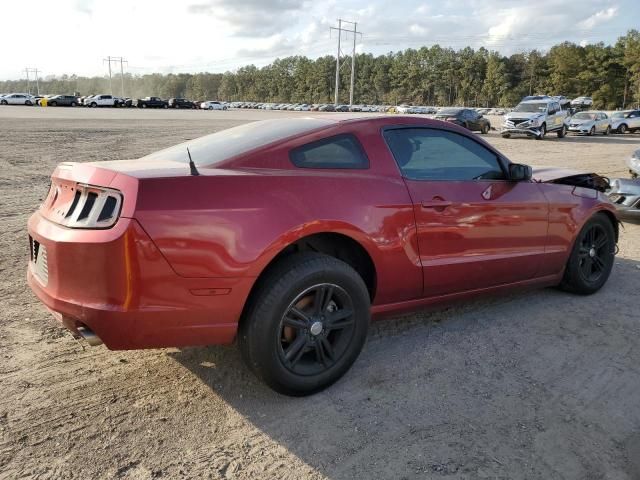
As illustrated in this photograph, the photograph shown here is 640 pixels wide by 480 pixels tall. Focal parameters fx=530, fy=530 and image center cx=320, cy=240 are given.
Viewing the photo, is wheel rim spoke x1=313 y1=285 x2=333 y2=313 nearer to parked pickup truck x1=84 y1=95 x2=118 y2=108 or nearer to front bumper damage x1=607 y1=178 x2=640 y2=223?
front bumper damage x1=607 y1=178 x2=640 y2=223

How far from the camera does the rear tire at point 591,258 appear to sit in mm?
4572

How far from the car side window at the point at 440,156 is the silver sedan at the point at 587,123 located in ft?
101

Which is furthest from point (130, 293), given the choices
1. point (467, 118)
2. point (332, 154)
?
point (467, 118)

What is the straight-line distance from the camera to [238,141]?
335 centimetres

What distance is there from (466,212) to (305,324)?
4.72ft

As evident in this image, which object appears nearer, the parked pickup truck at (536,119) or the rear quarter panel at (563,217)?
the rear quarter panel at (563,217)

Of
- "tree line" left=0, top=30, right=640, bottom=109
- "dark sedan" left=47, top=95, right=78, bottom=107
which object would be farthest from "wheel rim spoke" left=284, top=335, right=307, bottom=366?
"tree line" left=0, top=30, right=640, bottom=109

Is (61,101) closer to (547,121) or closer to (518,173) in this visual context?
(547,121)

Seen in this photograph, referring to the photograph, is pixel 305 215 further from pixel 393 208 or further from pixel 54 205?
pixel 54 205

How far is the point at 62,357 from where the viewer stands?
3.32 meters

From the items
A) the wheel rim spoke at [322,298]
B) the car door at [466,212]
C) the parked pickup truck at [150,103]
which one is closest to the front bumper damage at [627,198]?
the car door at [466,212]

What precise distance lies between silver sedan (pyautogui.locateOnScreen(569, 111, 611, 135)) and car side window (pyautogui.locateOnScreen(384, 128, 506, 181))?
1216 inches

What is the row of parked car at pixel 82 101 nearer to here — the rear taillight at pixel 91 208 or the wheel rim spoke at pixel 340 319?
the rear taillight at pixel 91 208

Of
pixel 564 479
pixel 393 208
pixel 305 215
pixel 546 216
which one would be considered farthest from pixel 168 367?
pixel 546 216
